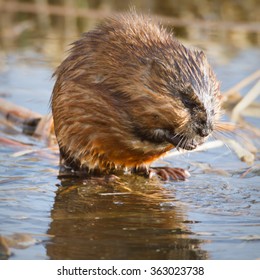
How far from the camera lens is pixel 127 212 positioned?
16.1ft

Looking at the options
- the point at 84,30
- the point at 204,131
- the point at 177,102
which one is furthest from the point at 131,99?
the point at 84,30

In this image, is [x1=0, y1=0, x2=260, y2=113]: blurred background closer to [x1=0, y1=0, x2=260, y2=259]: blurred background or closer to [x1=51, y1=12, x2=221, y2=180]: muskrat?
[x1=0, y1=0, x2=260, y2=259]: blurred background

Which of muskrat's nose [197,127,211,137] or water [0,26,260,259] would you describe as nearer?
water [0,26,260,259]

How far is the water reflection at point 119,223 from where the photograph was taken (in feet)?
13.6

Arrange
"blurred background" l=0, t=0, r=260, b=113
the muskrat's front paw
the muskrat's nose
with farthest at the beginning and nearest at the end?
"blurred background" l=0, t=0, r=260, b=113 → the muskrat's front paw → the muskrat's nose

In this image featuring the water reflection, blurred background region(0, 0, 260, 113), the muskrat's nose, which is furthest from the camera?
blurred background region(0, 0, 260, 113)

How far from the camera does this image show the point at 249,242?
4363 mm

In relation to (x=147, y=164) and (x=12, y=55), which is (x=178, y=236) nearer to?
(x=147, y=164)

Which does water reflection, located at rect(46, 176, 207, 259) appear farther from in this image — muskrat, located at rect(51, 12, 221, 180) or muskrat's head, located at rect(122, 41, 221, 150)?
muskrat's head, located at rect(122, 41, 221, 150)

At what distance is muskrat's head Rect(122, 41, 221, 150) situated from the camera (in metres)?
5.09

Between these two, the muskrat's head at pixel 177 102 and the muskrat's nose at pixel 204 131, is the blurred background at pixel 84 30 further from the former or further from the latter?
the muskrat's nose at pixel 204 131

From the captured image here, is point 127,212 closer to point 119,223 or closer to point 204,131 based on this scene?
point 119,223

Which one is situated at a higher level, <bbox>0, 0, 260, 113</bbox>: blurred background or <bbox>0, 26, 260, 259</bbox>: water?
<bbox>0, 0, 260, 113</bbox>: blurred background

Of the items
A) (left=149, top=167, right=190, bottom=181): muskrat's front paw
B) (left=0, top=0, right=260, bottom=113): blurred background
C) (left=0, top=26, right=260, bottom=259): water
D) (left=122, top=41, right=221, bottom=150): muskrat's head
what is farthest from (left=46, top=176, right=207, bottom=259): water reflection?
(left=0, top=0, right=260, bottom=113): blurred background
